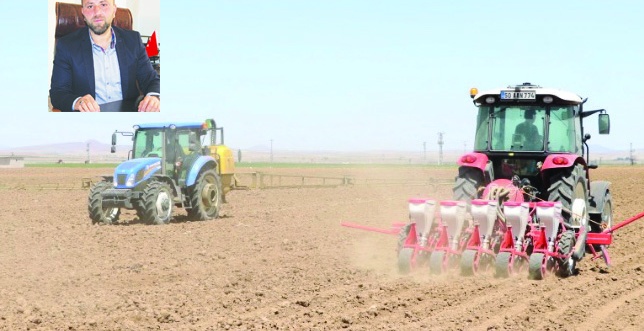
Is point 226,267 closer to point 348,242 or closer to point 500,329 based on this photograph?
point 348,242

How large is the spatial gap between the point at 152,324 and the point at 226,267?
3.55 meters

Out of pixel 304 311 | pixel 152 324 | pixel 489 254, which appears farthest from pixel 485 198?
pixel 152 324

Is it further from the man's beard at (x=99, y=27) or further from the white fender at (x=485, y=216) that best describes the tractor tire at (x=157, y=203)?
the white fender at (x=485, y=216)

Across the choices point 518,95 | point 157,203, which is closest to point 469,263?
point 518,95

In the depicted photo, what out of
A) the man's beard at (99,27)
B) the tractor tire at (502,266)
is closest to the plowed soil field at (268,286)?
the tractor tire at (502,266)

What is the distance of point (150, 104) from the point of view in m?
18.9

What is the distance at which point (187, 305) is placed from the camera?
8328 millimetres

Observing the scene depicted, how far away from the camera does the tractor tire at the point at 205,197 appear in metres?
17.6

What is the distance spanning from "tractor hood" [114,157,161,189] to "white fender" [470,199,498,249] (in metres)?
8.62

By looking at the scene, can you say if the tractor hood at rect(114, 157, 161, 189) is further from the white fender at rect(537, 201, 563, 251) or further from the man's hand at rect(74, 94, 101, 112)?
the white fender at rect(537, 201, 563, 251)

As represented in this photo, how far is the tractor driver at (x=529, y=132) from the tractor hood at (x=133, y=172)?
8098 mm

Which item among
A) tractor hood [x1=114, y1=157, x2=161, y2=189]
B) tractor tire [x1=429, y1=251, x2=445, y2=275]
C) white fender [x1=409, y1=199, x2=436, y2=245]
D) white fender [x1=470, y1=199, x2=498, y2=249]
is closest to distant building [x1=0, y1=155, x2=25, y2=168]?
tractor hood [x1=114, y1=157, x2=161, y2=189]

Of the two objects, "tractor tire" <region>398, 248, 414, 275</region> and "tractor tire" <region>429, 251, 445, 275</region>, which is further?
"tractor tire" <region>398, 248, 414, 275</region>

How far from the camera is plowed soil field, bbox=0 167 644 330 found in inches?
297
